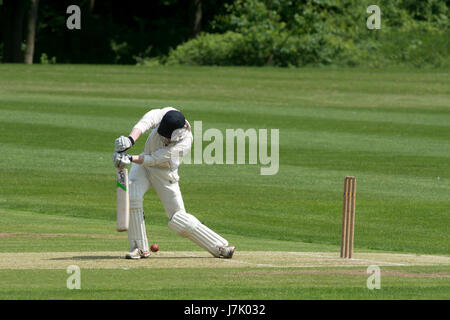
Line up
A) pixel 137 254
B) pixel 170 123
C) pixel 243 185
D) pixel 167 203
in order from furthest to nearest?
pixel 243 185 → pixel 167 203 → pixel 137 254 → pixel 170 123

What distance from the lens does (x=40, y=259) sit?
1106cm


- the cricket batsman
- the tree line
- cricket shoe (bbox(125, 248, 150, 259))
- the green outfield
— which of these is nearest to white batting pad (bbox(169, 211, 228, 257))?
the cricket batsman

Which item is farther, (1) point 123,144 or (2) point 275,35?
(2) point 275,35

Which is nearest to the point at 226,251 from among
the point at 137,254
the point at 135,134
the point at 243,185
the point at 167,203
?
the point at 167,203

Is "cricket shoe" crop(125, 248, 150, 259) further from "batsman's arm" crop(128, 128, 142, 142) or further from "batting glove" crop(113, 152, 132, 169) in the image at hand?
"batsman's arm" crop(128, 128, 142, 142)

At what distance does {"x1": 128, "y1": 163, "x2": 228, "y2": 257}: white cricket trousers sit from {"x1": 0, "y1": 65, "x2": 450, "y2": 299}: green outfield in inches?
11.7

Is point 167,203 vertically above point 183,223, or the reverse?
point 167,203

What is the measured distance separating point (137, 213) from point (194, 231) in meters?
0.67

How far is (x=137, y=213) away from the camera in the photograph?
1123cm

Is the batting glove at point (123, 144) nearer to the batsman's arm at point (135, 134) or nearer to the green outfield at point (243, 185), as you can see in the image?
the batsman's arm at point (135, 134)

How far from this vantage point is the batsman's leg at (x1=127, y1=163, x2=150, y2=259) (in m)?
11.2

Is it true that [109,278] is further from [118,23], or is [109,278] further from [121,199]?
[118,23]

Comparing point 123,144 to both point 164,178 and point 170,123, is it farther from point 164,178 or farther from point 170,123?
point 164,178

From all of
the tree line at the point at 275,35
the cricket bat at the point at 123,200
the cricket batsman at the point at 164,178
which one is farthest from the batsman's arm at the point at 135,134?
the tree line at the point at 275,35
